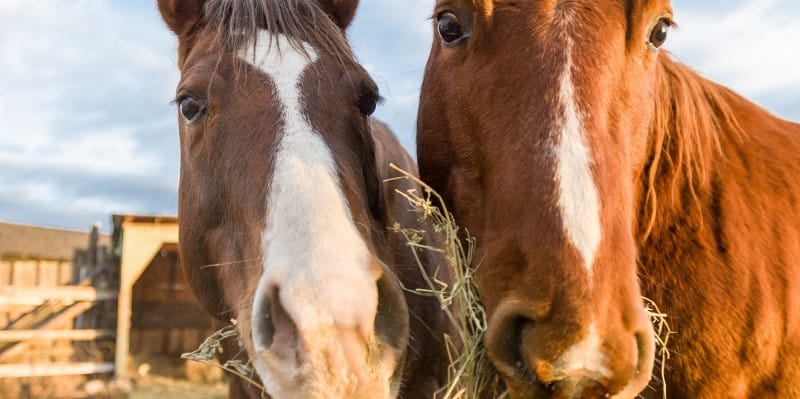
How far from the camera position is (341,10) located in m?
3.55

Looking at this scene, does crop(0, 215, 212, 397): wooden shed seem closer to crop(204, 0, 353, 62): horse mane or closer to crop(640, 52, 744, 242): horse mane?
crop(204, 0, 353, 62): horse mane

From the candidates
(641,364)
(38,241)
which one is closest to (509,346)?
(641,364)

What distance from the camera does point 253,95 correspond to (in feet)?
8.79

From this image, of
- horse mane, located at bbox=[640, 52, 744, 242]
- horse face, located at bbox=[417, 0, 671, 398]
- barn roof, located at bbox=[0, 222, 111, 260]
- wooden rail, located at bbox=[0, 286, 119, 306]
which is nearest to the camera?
horse face, located at bbox=[417, 0, 671, 398]

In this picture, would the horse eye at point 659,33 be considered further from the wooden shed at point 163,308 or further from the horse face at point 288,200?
the wooden shed at point 163,308

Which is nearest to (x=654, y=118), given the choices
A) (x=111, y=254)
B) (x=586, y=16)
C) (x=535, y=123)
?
(x=586, y=16)

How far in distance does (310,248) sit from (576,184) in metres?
0.84

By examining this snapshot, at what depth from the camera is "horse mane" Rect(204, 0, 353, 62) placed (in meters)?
2.94

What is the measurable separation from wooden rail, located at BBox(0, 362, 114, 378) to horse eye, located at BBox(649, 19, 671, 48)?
10.8 m

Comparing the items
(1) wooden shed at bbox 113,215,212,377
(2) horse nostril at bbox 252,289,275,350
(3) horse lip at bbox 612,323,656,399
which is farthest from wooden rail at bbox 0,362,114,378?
(3) horse lip at bbox 612,323,656,399

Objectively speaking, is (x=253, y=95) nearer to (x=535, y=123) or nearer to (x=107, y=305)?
(x=535, y=123)

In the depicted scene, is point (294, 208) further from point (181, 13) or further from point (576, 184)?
point (181, 13)

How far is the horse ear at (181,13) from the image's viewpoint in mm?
3365

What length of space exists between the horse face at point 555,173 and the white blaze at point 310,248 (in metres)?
0.43
